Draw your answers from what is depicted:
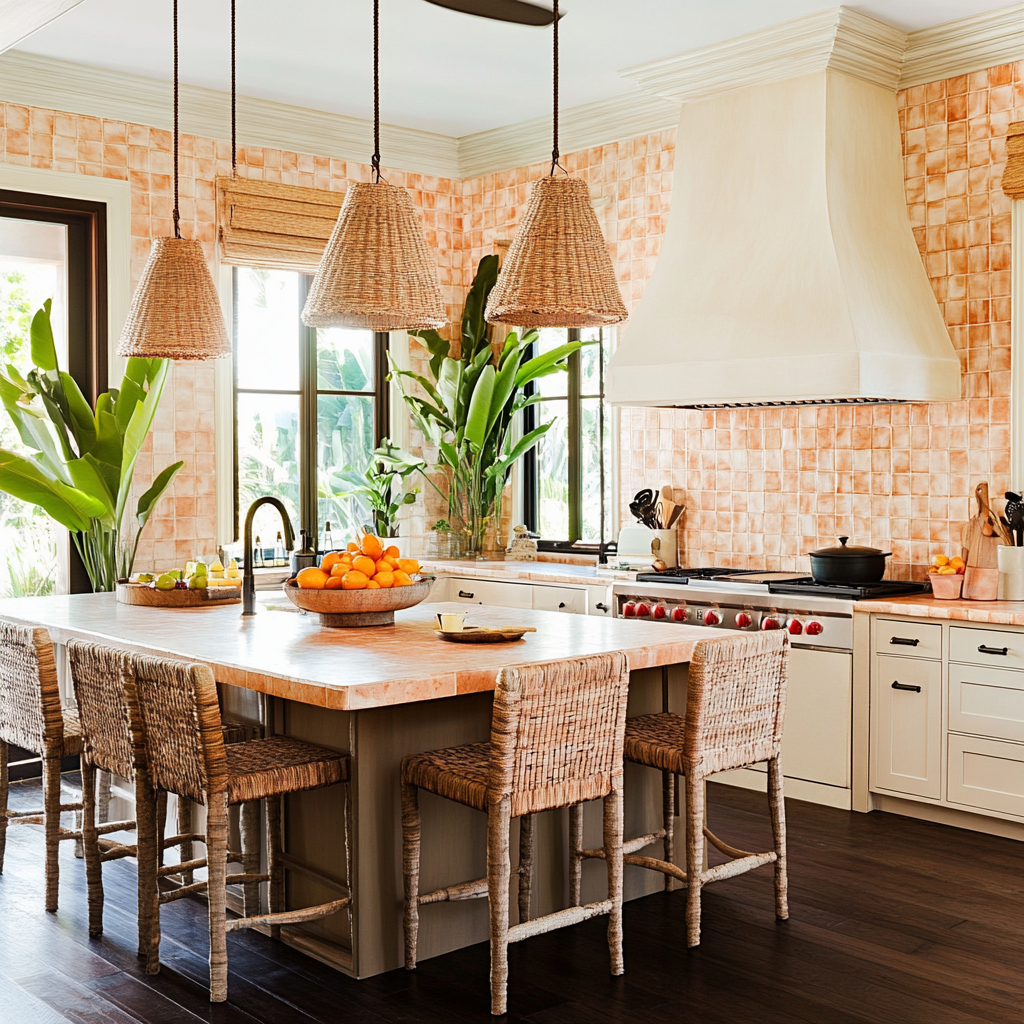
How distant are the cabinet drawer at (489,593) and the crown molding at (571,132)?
2412mm

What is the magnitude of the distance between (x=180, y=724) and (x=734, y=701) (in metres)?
1.51

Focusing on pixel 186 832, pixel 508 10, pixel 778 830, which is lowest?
pixel 186 832

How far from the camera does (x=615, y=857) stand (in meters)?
3.18

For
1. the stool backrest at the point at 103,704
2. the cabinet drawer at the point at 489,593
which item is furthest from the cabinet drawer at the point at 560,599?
the stool backrest at the point at 103,704

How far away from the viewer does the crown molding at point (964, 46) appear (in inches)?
193

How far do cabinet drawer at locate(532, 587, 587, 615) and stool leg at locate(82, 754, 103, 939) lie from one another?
2776 mm

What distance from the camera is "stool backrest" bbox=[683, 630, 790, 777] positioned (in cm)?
327

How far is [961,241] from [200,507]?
3.86 metres

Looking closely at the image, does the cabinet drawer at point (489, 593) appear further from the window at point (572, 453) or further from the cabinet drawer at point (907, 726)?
the cabinet drawer at point (907, 726)

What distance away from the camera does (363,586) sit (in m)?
3.82

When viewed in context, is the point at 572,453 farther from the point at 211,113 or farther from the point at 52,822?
the point at 52,822

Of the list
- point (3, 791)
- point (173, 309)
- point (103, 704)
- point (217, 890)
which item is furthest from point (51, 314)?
point (217, 890)

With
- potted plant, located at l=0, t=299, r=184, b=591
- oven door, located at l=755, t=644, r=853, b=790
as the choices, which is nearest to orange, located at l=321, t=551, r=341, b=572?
potted plant, located at l=0, t=299, r=184, b=591

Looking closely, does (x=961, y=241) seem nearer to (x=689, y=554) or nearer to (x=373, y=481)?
(x=689, y=554)
